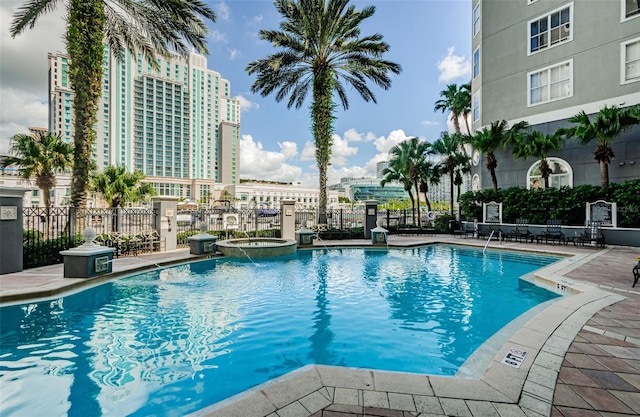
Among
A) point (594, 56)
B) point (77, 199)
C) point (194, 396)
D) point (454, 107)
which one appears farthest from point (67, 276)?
point (454, 107)

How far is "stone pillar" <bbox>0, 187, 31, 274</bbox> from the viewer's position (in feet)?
26.5

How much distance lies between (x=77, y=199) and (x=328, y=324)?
10717 millimetres

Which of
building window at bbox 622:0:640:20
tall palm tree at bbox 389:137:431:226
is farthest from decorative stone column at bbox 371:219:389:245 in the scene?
building window at bbox 622:0:640:20

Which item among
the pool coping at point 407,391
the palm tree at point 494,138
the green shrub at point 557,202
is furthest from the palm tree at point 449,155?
the pool coping at point 407,391

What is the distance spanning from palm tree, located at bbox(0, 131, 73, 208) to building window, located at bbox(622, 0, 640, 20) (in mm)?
31748

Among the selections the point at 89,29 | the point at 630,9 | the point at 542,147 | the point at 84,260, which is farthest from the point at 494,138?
the point at 84,260

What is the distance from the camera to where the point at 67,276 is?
25.7 ft

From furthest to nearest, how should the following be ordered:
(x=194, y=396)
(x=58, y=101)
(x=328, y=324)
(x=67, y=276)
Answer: (x=58, y=101)
(x=67, y=276)
(x=328, y=324)
(x=194, y=396)

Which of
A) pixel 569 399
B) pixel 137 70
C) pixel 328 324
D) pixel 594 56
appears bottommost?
pixel 328 324

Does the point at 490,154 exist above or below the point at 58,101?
below

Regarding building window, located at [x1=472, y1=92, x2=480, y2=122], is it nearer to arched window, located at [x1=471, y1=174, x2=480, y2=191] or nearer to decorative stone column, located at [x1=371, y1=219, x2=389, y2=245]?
arched window, located at [x1=471, y1=174, x2=480, y2=191]

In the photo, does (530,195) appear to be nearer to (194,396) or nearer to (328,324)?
(328,324)

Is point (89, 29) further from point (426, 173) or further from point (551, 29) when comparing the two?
point (551, 29)

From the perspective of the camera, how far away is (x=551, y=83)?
17.9m
